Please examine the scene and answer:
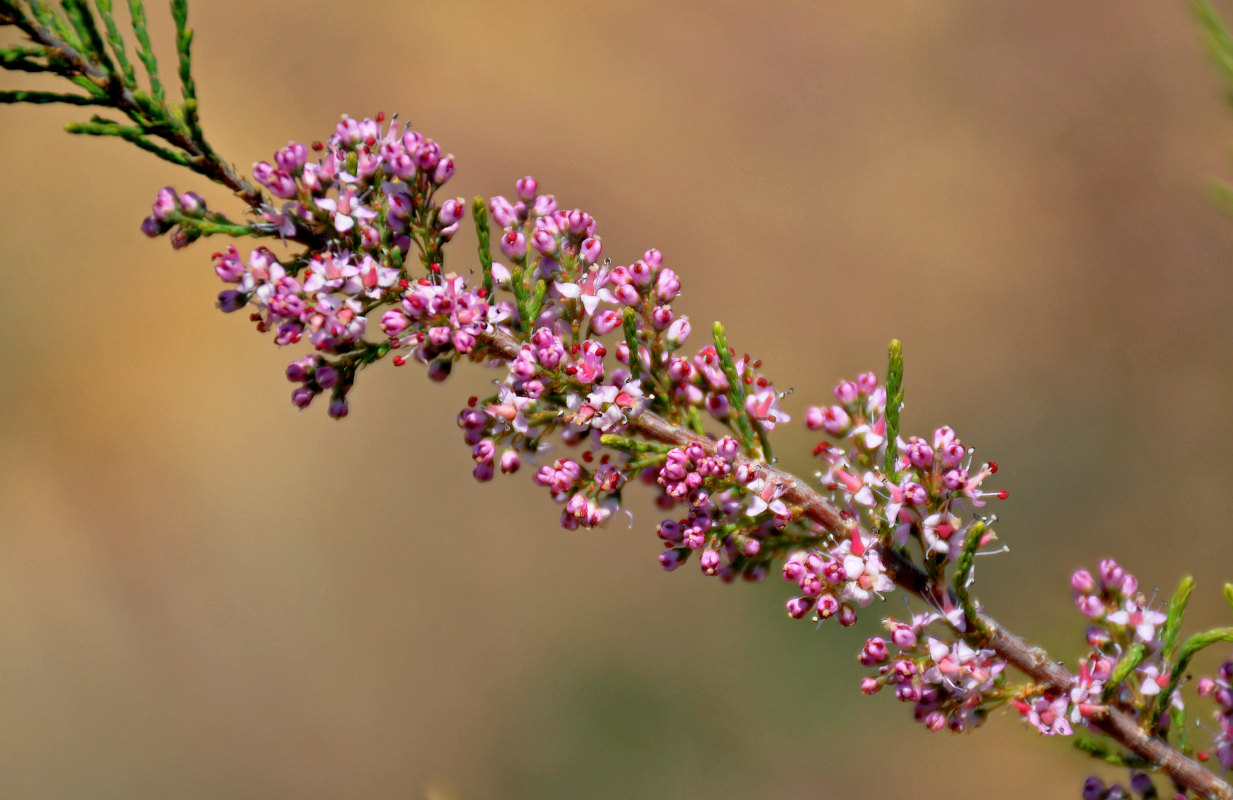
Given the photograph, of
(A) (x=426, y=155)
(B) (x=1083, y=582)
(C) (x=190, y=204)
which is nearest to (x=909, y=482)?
(B) (x=1083, y=582)

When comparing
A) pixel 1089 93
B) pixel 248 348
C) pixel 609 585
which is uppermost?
pixel 1089 93

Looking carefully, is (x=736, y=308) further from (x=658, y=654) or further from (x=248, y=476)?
(x=248, y=476)

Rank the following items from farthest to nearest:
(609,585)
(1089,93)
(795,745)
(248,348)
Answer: (1089,93)
(248,348)
(609,585)
(795,745)

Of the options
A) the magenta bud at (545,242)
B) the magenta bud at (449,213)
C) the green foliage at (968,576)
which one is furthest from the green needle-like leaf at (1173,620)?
the magenta bud at (449,213)

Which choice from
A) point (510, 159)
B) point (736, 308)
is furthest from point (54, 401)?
point (736, 308)

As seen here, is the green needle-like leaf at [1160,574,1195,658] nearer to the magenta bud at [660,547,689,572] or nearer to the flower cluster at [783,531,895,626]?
the flower cluster at [783,531,895,626]

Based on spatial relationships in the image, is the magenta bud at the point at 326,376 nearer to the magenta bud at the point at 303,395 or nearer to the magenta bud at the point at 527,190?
the magenta bud at the point at 303,395
